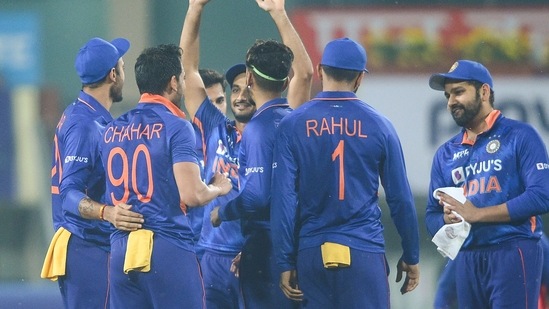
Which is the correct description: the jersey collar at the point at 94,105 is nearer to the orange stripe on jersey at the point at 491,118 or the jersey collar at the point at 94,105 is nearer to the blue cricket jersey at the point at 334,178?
the blue cricket jersey at the point at 334,178

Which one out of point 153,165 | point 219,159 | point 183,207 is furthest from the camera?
point 219,159

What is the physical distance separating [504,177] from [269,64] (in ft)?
4.86

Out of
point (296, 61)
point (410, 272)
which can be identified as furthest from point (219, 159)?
point (410, 272)

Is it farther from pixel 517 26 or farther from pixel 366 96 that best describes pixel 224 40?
pixel 517 26

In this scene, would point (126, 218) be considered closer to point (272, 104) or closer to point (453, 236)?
point (272, 104)

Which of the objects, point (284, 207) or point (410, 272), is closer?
point (284, 207)

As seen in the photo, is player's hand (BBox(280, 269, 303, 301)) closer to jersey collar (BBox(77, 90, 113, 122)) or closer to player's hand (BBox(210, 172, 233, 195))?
player's hand (BBox(210, 172, 233, 195))

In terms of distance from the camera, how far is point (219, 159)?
6902mm

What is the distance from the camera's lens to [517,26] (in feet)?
41.1

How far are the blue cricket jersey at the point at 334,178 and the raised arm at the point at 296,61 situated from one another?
2.07 feet

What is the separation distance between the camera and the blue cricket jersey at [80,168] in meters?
6.11

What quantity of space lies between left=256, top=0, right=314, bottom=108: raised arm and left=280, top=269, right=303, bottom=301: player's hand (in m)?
1.14

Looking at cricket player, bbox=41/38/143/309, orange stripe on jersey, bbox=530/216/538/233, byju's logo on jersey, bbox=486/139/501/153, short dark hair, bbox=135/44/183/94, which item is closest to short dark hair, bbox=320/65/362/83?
short dark hair, bbox=135/44/183/94

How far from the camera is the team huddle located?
18.6 feet
